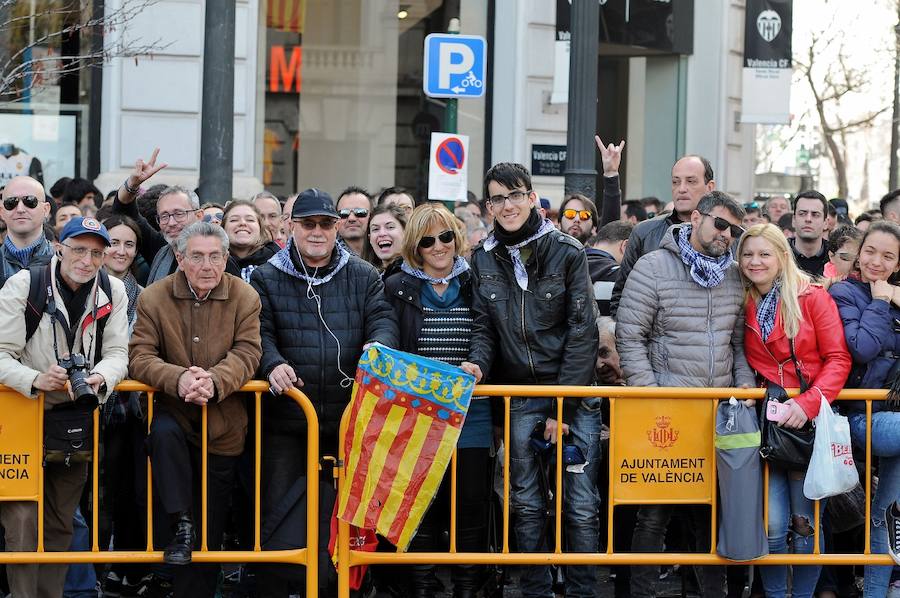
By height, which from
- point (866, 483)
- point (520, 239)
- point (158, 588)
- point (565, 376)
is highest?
point (520, 239)

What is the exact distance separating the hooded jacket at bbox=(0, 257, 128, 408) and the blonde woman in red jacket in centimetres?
321

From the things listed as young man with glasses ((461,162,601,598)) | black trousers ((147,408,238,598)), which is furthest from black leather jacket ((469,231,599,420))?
black trousers ((147,408,238,598))

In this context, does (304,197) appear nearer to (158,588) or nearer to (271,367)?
(271,367)

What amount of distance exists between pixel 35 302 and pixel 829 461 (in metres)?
3.97

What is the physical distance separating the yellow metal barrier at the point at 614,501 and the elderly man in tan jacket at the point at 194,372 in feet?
1.95

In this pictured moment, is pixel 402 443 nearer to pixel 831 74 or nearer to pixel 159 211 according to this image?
pixel 159 211

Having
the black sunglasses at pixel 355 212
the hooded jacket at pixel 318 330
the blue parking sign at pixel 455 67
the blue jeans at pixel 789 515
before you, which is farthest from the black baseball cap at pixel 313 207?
the blue parking sign at pixel 455 67

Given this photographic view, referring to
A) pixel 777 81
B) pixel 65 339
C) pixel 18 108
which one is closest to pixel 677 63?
pixel 777 81

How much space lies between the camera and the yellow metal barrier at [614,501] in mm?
6449

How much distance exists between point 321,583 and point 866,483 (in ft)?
9.35

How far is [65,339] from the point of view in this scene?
6371mm

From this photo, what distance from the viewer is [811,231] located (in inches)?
383

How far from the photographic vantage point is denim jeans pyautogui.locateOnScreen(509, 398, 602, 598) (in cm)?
668

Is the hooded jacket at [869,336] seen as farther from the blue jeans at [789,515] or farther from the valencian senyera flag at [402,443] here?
the valencian senyera flag at [402,443]
